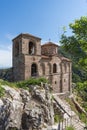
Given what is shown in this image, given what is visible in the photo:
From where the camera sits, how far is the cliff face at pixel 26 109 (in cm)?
2641

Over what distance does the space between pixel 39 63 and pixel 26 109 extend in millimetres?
11223

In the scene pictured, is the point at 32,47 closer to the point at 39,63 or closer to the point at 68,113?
the point at 39,63

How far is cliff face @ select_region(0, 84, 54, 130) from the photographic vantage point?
2641 cm

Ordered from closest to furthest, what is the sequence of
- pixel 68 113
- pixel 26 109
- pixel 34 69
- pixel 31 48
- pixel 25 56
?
1. pixel 26 109
2. pixel 68 113
3. pixel 25 56
4. pixel 34 69
5. pixel 31 48

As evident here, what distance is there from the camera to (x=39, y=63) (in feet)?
127

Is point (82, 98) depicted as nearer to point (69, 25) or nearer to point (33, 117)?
point (33, 117)

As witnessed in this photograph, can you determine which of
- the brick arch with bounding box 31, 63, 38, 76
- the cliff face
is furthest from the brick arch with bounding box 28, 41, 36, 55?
the cliff face

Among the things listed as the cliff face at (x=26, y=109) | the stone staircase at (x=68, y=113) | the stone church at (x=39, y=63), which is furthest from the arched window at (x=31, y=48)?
the cliff face at (x=26, y=109)

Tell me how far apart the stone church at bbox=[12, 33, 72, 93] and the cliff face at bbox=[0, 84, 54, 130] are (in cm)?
568

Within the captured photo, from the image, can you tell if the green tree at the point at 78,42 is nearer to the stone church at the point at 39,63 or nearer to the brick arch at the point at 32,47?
the stone church at the point at 39,63

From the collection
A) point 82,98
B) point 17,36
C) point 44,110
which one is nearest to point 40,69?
point 17,36

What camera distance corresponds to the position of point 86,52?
57.1 feet

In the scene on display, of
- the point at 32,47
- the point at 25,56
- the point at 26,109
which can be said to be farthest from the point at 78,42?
the point at 32,47

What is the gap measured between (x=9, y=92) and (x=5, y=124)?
430cm
